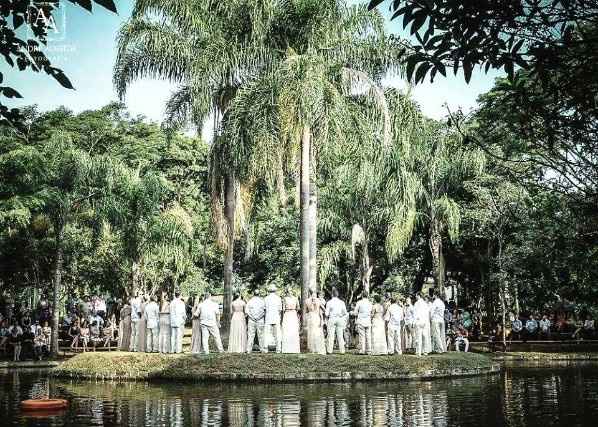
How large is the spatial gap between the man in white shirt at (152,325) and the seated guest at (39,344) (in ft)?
21.0

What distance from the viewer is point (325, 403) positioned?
12.3 m

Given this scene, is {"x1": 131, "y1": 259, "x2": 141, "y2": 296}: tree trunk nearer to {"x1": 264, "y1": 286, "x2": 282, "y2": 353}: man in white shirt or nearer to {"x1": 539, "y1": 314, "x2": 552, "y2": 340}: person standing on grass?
{"x1": 264, "y1": 286, "x2": 282, "y2": 353}: man in white shirt

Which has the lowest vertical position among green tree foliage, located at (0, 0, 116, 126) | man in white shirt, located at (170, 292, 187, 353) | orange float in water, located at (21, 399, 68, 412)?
orange float in water, located at (21, 399, 68, 412)

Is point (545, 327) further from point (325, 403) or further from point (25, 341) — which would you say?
point (25, 341)

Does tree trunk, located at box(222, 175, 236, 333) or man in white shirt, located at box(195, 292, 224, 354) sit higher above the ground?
tree trunk, located at box(222, 175, 236, 333)

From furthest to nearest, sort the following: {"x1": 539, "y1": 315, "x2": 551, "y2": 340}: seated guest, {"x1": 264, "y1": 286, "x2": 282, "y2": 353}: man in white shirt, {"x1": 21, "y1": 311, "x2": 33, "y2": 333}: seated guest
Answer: {"x1": 539, "y1": 315, "x2": 551, "y2": 340}: seated guest, {"x1": 21, "y1": 311, "x2": 33, "y2": 333}: seated guest, {"x1": 264, "y1": 286, "x2": 282, "y2": 353}: man in white shirt

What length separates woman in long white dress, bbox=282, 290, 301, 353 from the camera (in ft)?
63.5

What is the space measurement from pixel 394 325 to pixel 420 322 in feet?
3.87

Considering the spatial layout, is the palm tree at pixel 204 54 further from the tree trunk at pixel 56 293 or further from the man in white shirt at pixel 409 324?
the tree trunk at pixel 56 293

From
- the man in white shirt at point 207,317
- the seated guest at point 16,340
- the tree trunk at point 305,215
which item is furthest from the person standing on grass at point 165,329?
the seated guest at point 16,340

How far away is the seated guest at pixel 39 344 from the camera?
25531 mm

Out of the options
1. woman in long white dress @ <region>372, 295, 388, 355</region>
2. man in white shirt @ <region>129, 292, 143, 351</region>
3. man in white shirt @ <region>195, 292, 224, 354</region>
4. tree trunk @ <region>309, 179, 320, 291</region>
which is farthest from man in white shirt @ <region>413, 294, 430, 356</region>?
man in white shirt @ <region>129, 292, 143, 351</region>

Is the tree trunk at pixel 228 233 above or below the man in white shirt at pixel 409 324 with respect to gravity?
above

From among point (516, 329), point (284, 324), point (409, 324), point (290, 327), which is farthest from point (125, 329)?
point (516, 329)
